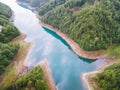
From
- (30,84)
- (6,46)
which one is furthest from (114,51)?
(6,46)

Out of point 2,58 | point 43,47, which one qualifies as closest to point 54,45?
point 43,47

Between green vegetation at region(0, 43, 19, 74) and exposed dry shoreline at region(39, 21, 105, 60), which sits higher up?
green vegetation at region(0, 43, 19, 74)

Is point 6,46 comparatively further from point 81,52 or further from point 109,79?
point 109,79

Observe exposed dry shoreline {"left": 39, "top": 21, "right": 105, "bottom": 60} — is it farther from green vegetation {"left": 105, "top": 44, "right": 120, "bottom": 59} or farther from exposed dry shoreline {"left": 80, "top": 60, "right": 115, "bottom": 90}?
exposed dry shoreline {"left": 80, "top": 60, "right": 115, "bottom": 90}

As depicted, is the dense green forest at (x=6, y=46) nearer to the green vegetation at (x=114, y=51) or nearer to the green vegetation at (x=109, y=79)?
the green vegetation at (x=109, y=79)

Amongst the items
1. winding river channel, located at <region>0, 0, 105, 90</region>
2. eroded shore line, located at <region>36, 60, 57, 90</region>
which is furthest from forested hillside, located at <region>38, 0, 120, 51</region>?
eroded shore line, located at <region>36, 60, 57, 90</region>

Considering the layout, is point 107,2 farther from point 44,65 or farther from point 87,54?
point 44,65
